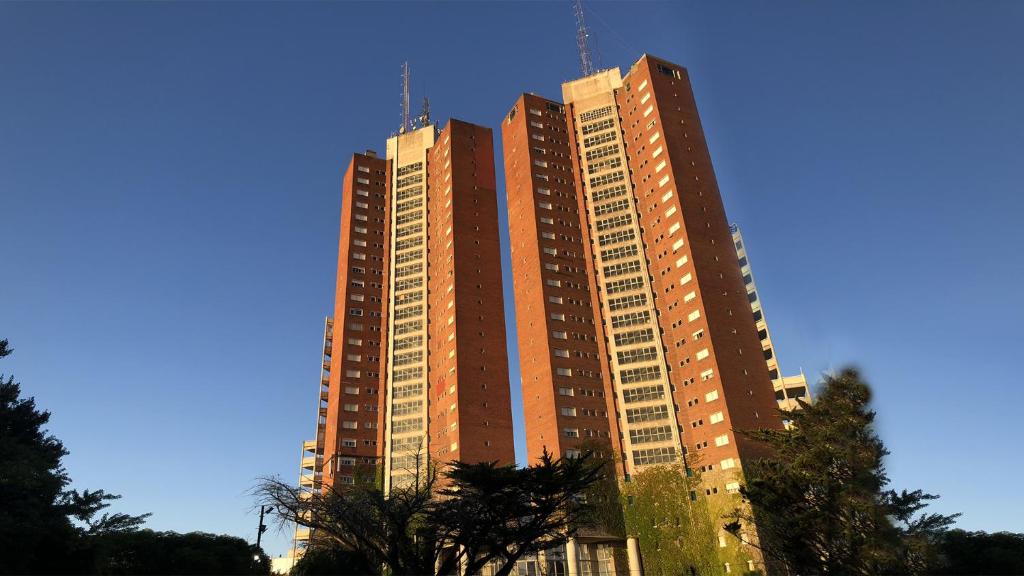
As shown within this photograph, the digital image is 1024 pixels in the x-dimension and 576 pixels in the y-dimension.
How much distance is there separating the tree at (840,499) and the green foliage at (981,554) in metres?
5.01

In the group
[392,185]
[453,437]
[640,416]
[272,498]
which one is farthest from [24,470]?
[392,185]

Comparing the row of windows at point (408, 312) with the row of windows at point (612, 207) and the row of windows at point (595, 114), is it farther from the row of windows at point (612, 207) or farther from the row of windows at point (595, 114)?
the row of windows at point (595, 114)

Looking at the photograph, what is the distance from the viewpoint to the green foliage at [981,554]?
46219 millimetres

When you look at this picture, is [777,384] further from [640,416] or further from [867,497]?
[867,497]

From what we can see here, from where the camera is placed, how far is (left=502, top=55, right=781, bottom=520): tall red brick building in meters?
78.2

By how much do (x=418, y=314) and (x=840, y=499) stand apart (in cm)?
7796

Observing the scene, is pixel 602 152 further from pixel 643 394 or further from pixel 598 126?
pixel 643 394

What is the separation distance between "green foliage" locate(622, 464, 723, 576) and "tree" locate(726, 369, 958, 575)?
26.2m

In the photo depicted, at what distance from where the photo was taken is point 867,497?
4112cm

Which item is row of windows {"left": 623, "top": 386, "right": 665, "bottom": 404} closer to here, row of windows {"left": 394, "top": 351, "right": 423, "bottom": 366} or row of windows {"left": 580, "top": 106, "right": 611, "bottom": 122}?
row of windows {"left": 394, "top": 351, "right": 423, "bottom": 366}

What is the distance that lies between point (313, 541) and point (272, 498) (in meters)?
8.44

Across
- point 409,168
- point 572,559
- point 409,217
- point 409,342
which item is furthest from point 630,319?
point 409,168

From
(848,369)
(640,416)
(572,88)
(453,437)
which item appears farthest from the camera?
(572,88)

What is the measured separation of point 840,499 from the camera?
4084cm
